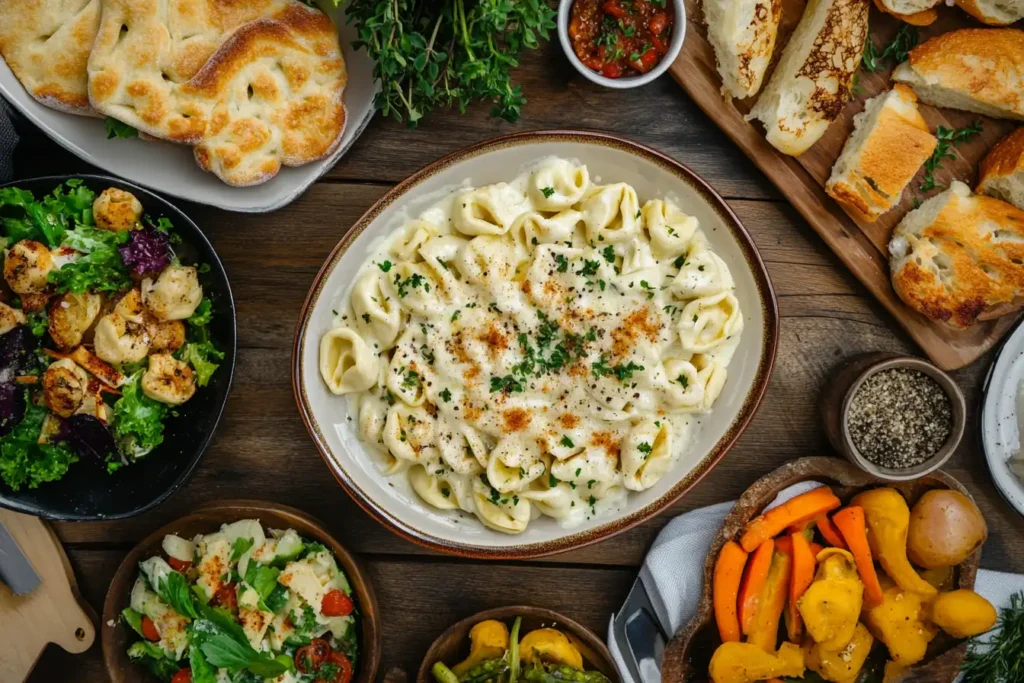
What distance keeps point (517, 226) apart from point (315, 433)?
1.15 m

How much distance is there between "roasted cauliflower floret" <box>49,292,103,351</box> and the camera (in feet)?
10.2

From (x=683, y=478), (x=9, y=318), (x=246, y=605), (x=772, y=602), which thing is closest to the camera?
(x=9, y=318)

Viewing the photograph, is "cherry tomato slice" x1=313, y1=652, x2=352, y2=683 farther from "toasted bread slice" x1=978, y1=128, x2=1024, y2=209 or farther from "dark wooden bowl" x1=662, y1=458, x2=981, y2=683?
"toasted bread slice" x1=978, y1=128, x2=1024, y2=209

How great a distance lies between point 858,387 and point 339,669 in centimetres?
254

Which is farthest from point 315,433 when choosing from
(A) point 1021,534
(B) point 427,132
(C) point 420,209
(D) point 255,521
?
(A) point 1021,534

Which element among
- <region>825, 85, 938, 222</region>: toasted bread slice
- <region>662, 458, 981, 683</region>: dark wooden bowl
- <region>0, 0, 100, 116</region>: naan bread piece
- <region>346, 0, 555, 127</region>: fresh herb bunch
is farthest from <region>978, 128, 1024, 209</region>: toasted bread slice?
<region>0, 0, 100, 116</region>: naan bread piece

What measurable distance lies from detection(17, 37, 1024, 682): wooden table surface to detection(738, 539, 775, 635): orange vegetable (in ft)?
1.06

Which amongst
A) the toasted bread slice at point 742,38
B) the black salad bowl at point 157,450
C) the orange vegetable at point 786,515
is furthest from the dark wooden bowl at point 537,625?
the toasted bread slice at point 742,38

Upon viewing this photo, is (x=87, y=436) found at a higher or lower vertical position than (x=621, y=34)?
lower

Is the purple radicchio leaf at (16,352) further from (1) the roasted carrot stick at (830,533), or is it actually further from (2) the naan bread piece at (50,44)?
(1) the roasted carrot stick at (830,533)

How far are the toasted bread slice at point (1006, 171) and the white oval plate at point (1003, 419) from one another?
63 centimetres

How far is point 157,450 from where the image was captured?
336cm

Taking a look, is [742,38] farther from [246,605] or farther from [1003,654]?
[246,605]

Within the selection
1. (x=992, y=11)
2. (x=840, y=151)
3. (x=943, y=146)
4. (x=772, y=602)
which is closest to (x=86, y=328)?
(x=772, y=602)
